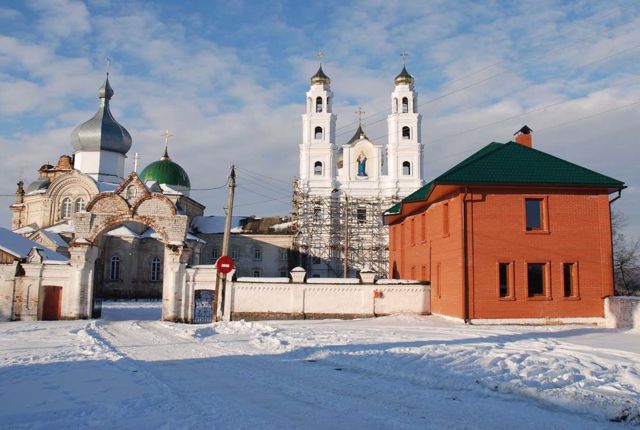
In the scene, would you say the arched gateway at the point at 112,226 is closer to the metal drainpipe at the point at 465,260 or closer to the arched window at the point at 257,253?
the metal drainpipe at the point at 465,260

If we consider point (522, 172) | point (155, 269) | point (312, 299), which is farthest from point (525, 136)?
point (155, 269)

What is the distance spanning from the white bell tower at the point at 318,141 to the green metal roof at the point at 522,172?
89.8 feet

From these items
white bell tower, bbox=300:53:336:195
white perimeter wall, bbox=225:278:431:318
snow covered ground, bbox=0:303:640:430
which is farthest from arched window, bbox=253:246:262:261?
snow covered ground, bbox=0:303:640:430

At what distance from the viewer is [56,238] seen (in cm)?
4031

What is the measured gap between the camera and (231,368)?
34.7ft

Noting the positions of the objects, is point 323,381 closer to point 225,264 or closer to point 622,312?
point 225,264

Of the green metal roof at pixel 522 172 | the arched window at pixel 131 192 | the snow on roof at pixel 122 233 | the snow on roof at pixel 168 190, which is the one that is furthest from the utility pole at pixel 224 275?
the snow on roof at pixel 168 190

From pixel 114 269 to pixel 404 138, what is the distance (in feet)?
86.3

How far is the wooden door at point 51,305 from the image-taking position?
23156 millimetres

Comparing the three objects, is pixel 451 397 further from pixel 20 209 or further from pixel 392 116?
pixel 20 209

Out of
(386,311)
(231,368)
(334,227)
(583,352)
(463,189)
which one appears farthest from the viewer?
(334,227)

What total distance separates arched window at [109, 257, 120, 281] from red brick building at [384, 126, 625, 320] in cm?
3078

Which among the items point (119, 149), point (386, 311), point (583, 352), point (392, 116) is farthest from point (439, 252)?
point (119, 149)

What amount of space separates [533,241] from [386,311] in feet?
19.9
